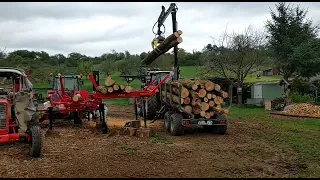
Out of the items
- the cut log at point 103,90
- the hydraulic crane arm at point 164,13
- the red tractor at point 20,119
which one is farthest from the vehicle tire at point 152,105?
the red tractor at point 20,119

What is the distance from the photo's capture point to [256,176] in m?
6.59

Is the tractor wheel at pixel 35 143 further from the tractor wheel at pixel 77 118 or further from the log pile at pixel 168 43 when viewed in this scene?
the log pile at pixel 168 43

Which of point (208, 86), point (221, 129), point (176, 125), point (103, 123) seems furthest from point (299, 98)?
point (103, 123)

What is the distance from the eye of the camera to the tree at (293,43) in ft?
73.5

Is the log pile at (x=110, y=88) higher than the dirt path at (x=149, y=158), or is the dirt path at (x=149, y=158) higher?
the log pile at (x=110, y=88)

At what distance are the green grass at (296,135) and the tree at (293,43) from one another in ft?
25.0

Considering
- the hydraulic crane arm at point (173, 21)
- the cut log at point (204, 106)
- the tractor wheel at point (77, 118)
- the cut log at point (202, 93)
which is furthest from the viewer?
the hydraulic crane arm at point (173, 21)

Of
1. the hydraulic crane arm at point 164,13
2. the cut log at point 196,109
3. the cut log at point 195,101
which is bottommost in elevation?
the cut log at point 196,109

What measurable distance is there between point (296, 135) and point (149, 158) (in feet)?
18.0

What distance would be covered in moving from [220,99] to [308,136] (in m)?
2.76

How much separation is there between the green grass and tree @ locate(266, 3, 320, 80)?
25.0 ft

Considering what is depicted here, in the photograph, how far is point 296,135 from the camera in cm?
1138

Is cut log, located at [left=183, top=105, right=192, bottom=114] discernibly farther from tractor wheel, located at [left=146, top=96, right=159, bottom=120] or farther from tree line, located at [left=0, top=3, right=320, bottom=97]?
tree line, located at [left=0, top=3, right=320, bottom=97]

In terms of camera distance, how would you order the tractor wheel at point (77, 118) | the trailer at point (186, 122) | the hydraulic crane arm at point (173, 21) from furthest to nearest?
the hydraulic crane arm at point (173, 21) < the tractor wheel at point (77, 118) < the trailer at point (186, 122)
